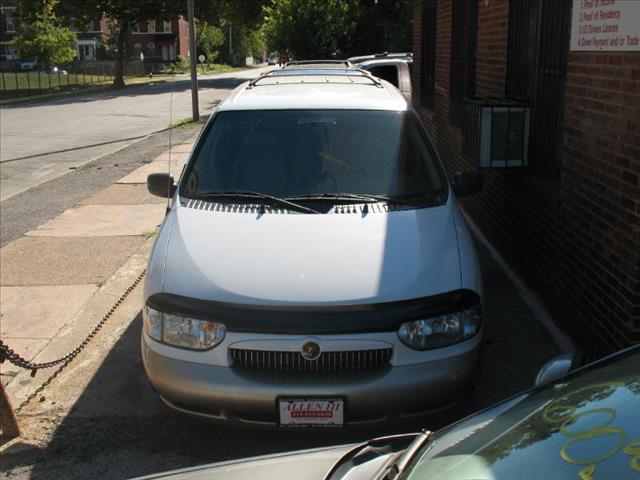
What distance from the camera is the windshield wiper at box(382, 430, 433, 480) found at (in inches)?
78.6

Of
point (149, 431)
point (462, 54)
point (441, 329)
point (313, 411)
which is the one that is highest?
point (462, 54)

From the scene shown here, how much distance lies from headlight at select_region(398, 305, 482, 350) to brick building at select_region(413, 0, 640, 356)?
0.96 m

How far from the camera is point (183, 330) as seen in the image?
3568 millimetres

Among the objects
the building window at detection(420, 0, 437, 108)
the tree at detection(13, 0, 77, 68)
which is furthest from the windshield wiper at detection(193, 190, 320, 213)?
the tree at detection(13, 0, 77, 68)

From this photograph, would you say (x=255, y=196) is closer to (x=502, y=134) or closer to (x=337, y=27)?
(x=502, y=134)

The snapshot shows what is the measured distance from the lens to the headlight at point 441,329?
11.4 ft

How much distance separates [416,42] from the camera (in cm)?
1462

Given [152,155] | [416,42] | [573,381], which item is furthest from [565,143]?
[152,155]

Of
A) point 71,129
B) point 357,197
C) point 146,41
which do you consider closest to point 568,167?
point 357,197

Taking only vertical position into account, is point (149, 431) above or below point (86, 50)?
below

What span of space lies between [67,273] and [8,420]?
3.14 meters

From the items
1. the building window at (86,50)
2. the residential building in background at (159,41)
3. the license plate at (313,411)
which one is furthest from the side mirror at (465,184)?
the building window at (86,50)

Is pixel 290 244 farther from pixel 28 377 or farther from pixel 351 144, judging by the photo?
pixel 28 377

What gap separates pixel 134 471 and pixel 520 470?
252cm
